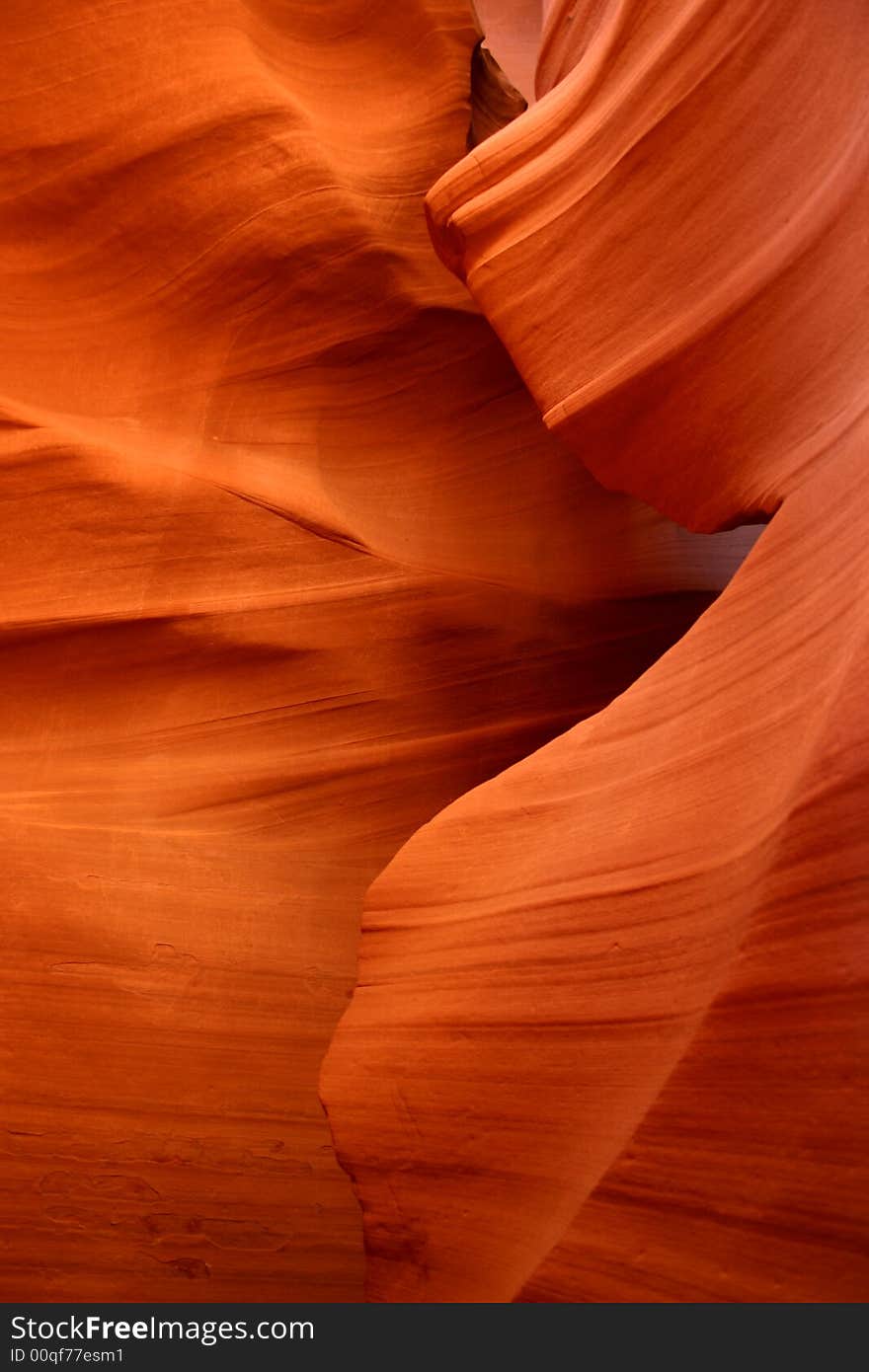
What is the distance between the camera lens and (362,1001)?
1.56 m

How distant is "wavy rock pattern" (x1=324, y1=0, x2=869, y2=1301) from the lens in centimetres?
118

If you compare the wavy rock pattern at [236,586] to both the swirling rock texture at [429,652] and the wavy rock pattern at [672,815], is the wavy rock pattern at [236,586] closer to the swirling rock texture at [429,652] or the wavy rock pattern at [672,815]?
the swirling rock texture at [429,652]

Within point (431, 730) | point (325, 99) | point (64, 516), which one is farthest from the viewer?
point (325, 99)

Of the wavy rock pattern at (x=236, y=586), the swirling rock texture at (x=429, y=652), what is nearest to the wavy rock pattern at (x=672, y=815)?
the swirling rock texture at (x=429, y=652)

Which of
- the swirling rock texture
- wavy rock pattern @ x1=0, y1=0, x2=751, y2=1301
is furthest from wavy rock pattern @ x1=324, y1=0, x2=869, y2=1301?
wavy rock pattern @ x1=0, y1=0, x2=751, y2=1301

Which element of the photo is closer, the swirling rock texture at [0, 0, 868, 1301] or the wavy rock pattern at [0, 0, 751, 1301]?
the swirling rock texture at [0, 0, 868, 1301]

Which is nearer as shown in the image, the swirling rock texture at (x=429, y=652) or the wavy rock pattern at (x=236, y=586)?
the swirling rock texture at (x=429, y=652)

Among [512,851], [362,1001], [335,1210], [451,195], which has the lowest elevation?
[335,1210]

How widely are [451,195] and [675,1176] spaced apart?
120 cm

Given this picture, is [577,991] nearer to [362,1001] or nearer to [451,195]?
[362,1001]

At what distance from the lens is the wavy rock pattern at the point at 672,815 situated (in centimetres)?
118

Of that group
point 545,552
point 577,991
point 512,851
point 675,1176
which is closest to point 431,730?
point 545,552

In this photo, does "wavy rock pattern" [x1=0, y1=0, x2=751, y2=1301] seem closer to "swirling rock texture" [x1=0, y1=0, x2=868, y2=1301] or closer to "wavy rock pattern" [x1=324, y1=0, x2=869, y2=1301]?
"swirling rock texture" [x1=0, y1=0, x2=868, y2=1301]

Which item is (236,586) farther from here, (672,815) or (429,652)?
(672,815)
